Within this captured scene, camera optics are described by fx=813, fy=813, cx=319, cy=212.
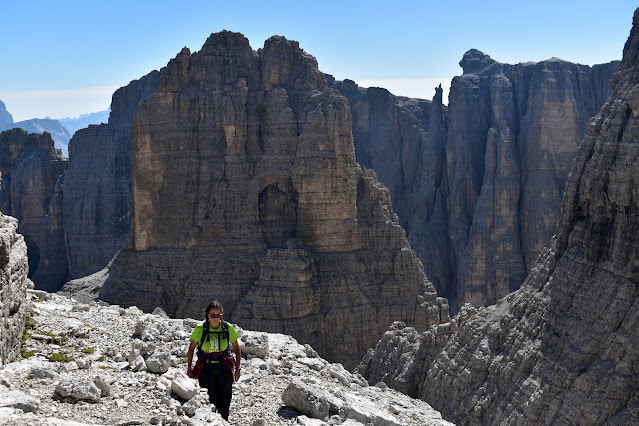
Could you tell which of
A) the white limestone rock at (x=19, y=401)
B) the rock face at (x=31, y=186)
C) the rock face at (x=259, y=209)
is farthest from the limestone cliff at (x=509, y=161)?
the white limestone rock at (x=19, y=401)

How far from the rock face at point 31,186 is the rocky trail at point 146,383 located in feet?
199

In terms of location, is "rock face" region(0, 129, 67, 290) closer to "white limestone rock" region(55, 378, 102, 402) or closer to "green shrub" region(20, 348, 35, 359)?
"green shrub" region(20, 348, 35, 359)

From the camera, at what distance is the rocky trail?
37.8 feet

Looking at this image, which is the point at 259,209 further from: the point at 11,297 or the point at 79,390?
the point at 79,390

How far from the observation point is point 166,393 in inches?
495

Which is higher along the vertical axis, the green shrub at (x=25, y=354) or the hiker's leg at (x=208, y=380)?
the green shrub at (x=25, y=354)

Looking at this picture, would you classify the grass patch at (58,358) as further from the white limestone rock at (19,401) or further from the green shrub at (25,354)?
the white limestone rock at (19,401)

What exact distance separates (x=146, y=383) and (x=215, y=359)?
118cm

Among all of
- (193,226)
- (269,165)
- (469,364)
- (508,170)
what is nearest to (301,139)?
(269,165)

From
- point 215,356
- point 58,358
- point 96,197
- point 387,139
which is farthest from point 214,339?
point 387,139

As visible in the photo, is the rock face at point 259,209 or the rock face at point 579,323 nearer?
the rock face at point 579,323

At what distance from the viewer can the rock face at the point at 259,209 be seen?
42.9 m

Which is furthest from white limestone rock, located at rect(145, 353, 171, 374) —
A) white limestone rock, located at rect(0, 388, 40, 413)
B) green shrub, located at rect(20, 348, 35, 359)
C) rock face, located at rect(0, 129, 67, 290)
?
rock face, located at rect(0, 129, 67, 290)

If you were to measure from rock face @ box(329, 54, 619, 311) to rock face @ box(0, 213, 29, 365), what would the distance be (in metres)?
57.1
